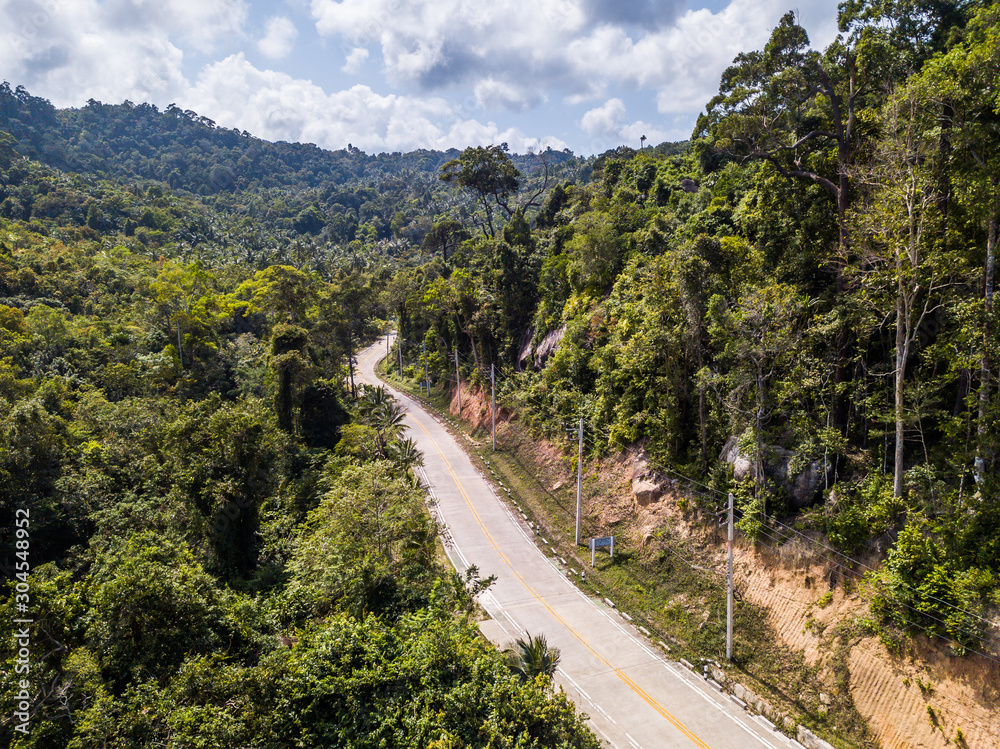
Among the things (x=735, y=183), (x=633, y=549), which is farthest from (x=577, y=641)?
(x=735, y=183)

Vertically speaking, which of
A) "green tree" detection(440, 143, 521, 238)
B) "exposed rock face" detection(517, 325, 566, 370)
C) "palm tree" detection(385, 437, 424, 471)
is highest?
"green tree" detection(440, 143, 521, 238)

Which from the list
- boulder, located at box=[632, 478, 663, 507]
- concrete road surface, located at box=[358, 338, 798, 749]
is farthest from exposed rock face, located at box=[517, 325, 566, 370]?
boulder, located at box=[632, 478, 663, 507]

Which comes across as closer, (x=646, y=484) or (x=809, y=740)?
(x=809, y=740)

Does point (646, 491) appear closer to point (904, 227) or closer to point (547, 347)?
point (904, 227)

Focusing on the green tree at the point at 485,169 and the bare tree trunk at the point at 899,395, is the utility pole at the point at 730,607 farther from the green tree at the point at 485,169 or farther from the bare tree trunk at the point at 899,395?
the green tree at the point at 485,169

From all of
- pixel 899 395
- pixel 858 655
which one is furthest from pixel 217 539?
pixel 899 395

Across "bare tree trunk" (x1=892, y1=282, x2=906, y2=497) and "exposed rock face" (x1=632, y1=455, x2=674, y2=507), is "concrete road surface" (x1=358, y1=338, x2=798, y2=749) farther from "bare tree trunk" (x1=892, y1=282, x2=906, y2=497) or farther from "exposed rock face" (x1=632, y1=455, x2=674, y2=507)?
"bare tree trunk" (x1=892, y1=282, x2=906, y2=497)
